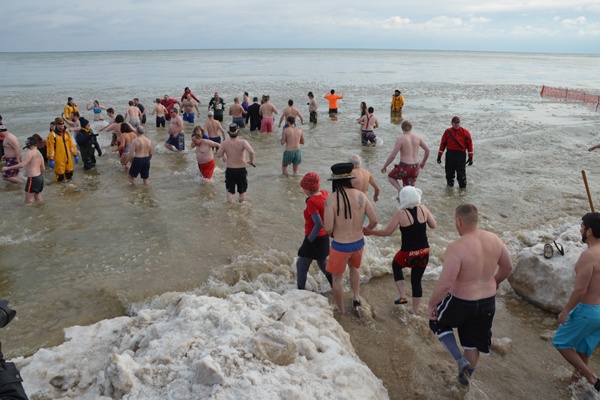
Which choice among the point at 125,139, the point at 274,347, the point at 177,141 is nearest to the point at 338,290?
the point at 274,347

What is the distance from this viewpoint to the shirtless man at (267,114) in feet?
50.8

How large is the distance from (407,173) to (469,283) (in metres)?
5.02

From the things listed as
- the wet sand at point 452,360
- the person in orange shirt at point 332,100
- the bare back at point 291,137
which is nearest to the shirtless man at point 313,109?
the person in orange shirt at point 332,100

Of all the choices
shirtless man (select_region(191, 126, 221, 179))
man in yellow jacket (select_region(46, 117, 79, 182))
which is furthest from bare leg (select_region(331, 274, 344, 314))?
man in yellow jacket (select_region(46, 117, 79, 182))

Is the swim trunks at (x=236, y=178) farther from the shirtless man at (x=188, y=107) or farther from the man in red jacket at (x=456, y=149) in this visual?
the shirtless man at (x=188, y=107)

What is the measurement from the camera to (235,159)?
8227 millimetres

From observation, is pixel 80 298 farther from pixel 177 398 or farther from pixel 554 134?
pixel 554 134

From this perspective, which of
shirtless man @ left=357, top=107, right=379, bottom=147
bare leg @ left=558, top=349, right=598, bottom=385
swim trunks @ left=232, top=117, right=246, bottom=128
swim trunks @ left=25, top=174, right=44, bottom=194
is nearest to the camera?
bare leg @ left=558, top=349, right=598, bottom=385

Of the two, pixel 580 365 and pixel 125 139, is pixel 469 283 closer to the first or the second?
pixel 580 365

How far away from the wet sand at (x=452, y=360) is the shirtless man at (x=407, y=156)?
3.50m

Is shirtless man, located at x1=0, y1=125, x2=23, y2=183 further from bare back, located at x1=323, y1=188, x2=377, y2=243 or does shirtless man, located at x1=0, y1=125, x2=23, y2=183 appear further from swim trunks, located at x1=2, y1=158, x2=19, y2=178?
bare back, located at x1=323, y1=188, x2=377, y2=243

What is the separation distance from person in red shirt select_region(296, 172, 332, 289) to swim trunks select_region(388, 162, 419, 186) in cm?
387

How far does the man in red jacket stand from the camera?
8562mm

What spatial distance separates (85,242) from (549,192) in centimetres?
923
